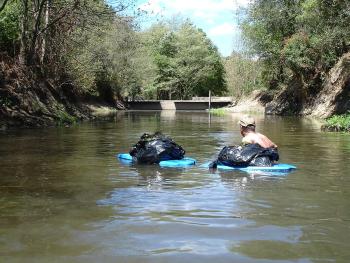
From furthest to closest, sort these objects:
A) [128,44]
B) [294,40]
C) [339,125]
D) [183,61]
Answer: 1. [183,61]
2. [128,44]
3. [294,40]
4. [339,125]

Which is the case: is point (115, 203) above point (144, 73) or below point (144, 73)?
below

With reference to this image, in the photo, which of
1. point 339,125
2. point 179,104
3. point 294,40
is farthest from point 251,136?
point 179,104

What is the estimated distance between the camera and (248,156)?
10141 millimetres

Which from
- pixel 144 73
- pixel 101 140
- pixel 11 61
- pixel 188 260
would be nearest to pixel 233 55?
pixel 144 73

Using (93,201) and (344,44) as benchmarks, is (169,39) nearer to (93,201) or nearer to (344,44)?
(344,44)

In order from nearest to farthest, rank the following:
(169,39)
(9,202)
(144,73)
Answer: (9,202) < (144,73) < (169,39)

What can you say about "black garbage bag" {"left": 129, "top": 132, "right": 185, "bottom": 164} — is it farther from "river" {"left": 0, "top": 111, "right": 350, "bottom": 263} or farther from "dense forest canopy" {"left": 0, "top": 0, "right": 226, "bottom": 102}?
"dense forest canopy" {"left": 0, "top": 0, "right": 226, "bottom": 102}

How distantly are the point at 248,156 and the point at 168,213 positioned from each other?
4.02 m

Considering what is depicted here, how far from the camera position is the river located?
491cm

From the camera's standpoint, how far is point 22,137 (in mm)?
17656

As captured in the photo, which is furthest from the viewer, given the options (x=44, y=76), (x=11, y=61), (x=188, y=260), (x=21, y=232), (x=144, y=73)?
(x=144, y=73)

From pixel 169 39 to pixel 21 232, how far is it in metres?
81.2

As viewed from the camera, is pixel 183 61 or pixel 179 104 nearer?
pixel 179 104

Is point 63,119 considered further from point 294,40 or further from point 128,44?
point 128,44
